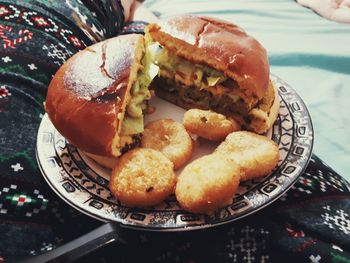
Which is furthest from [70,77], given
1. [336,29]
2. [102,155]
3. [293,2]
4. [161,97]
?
[293,2]

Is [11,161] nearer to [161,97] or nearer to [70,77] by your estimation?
[70,77]

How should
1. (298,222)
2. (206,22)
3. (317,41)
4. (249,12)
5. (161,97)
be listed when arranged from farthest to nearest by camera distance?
1. (249,12)
2. (317,41)
3. (161,97)
4. (206,22)
5. (298,222)

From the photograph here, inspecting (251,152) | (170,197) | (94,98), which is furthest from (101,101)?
(251,152)

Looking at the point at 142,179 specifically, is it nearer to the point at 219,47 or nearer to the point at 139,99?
the point at 139,99

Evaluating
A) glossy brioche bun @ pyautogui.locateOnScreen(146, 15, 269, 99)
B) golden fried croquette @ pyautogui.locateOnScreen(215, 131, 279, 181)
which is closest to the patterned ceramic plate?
golden fried croquette @ pyautogui.locateOnScreen(215, 131, 279, 181)

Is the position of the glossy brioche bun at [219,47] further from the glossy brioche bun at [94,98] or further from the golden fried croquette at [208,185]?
the golden fried croquette at [208,185]

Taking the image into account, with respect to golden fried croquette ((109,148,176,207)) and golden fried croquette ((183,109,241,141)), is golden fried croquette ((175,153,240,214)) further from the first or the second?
golden fried croquette ((183,109,241,141))
